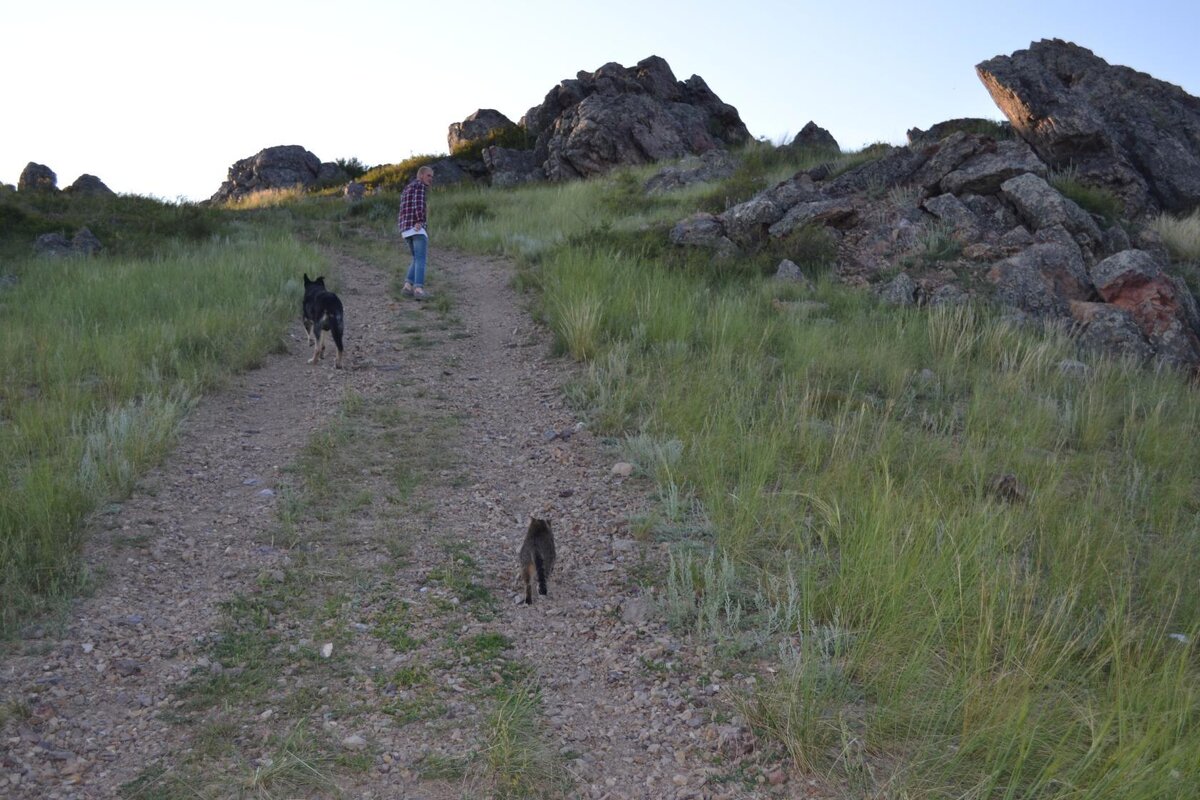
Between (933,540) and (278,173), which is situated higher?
(278,173)

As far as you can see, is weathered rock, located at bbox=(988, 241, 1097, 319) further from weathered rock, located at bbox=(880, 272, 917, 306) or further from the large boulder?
the large boulder

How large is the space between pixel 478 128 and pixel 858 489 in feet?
99.8

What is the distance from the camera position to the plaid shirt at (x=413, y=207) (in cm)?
1382

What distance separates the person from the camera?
13586mm

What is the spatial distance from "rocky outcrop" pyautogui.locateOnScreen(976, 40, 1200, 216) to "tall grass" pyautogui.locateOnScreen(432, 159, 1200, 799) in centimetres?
703

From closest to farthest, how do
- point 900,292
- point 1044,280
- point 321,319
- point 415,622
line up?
point 415,622 → point 321,319 → point 1044,280 → point 900,292

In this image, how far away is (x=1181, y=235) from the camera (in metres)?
14.4

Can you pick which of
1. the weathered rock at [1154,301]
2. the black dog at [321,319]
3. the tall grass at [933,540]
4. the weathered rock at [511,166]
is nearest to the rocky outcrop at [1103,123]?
the weathered rock at [1154,301]

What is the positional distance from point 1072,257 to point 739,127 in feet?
71.4

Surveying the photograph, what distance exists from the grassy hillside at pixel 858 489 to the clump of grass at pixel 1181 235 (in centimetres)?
502

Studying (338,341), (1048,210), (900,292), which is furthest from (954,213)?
(338,341)

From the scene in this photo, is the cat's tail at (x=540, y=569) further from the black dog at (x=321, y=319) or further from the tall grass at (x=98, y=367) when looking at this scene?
the black dog at (x=321, y=319)

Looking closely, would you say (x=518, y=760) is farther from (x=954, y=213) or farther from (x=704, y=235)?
(x=954, y=213)

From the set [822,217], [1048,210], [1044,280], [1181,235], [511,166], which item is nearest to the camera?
[1044,280]
